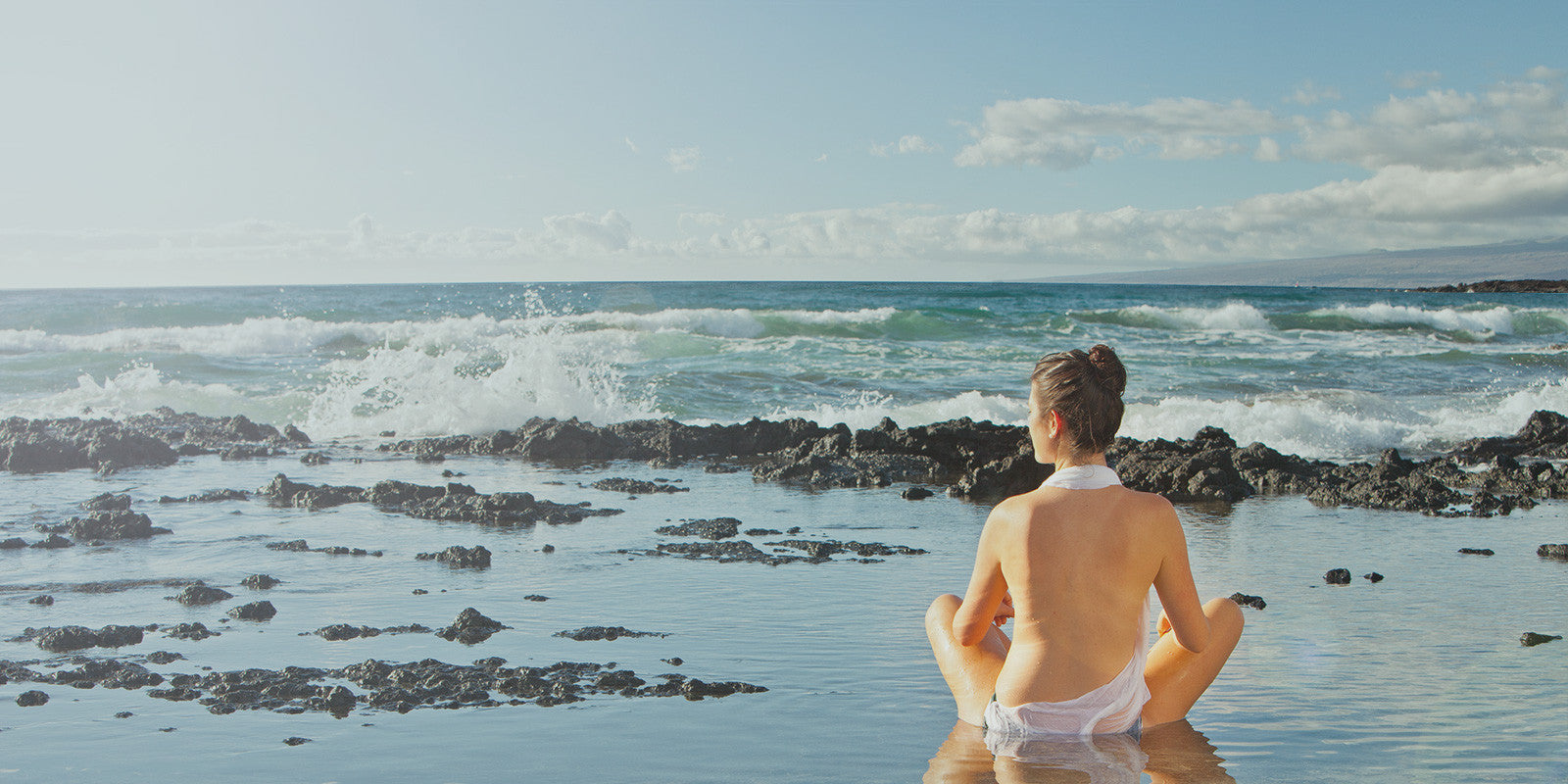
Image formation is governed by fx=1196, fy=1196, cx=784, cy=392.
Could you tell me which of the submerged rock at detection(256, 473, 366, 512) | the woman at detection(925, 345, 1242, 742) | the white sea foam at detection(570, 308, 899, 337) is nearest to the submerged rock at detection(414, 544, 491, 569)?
the submerged rock at detection(256, 473, 366, 512)

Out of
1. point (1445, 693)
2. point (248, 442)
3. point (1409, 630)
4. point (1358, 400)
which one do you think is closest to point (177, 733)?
point (1445, 693)

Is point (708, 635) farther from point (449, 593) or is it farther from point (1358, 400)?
point (1358, 400)

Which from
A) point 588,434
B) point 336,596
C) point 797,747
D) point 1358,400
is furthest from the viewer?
point 1358,400

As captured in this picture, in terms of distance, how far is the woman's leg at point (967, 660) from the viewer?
400 cm

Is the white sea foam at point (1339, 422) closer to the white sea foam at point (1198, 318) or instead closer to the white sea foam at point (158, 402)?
the white sea foam at point (158, 402)

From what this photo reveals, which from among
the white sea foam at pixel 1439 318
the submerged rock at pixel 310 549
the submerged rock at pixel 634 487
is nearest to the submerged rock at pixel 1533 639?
the submerged rock at pixel 310 549

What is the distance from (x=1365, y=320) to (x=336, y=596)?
1950 inches

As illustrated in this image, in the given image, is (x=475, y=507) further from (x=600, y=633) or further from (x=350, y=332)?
(x=350, y=332)

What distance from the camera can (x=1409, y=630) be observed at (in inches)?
234

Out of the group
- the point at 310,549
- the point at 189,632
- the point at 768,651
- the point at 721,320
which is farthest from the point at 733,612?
the point at 721,320

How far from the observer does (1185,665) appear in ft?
13.2

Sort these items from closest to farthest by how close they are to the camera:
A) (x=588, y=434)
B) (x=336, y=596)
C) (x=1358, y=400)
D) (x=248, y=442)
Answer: (x=336, y=596)
(x=588, y=434)
(x=248, y=442)
(x=1358, y=400)

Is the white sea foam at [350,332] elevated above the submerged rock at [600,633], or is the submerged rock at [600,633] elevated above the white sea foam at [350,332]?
the white sea foam at [350,332]

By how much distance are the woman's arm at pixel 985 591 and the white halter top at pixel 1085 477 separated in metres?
0.19
